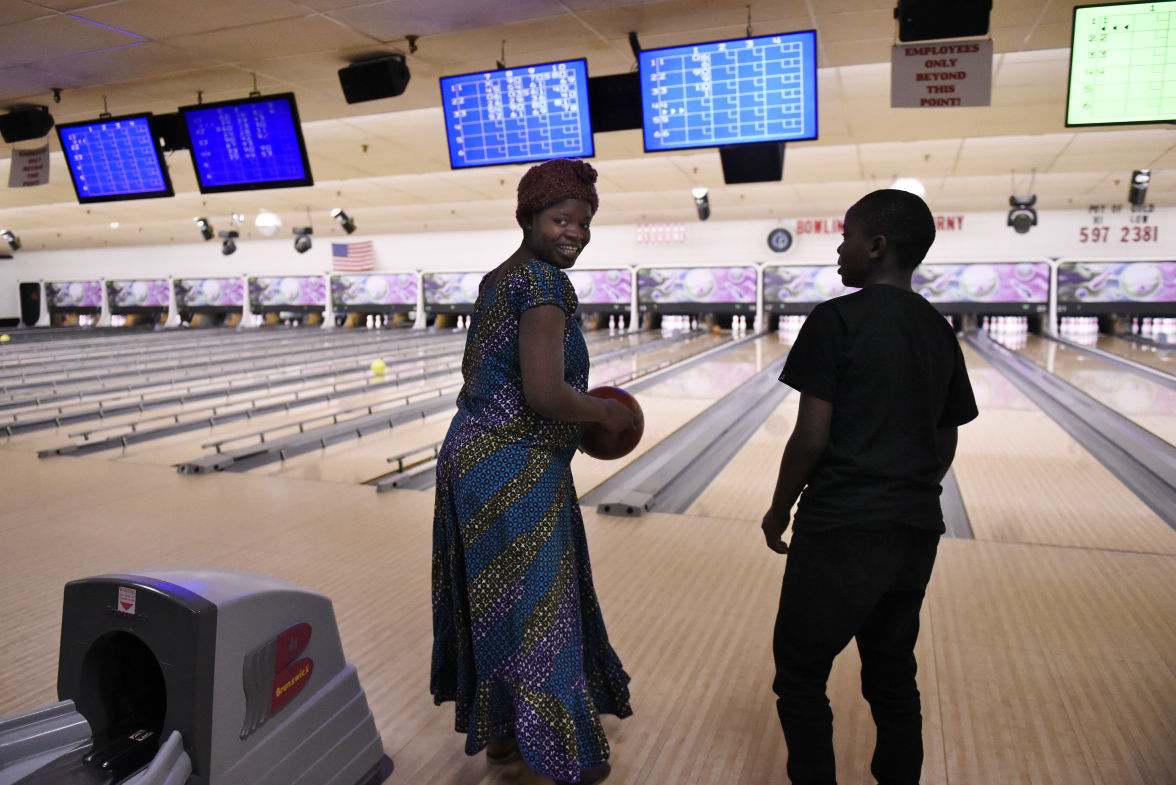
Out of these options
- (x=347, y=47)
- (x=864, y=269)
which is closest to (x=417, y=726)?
(x=864, y=269)

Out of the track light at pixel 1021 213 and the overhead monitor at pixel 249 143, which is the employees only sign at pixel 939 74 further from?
the track light at pixel 1021 213

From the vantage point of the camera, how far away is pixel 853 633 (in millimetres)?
1394

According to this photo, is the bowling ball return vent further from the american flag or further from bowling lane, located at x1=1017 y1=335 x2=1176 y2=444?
the american flag

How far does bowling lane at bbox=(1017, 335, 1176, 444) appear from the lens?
215 inches

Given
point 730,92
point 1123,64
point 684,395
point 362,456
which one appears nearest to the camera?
point 1123,64

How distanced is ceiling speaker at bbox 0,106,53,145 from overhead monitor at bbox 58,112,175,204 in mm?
508

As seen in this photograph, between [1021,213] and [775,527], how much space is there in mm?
9550

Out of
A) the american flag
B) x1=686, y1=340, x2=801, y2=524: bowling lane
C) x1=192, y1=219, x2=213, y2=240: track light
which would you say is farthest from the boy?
the american flag

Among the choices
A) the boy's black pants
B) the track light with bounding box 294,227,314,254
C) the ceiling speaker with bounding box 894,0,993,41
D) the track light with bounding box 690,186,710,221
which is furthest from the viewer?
the track light with bounding box 294,227,314,254

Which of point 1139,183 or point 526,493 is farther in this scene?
point 1139,183

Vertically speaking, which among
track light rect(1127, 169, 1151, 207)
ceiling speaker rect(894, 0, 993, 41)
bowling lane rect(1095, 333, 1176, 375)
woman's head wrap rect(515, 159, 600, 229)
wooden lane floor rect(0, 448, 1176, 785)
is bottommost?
bowling lane rect(1095, 333, 1176, 375)

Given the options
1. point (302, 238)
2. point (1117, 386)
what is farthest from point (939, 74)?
Answer: point (302, 238)

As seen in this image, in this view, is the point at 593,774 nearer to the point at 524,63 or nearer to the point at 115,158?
the point at 524,63

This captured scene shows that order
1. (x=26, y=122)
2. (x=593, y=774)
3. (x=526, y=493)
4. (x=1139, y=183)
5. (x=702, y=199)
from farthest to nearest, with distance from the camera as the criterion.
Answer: (x=702, y=199) < (x=1139, y=183) < (x=26, y=122) < (x=593, y=774) < (x=526, y=493)
